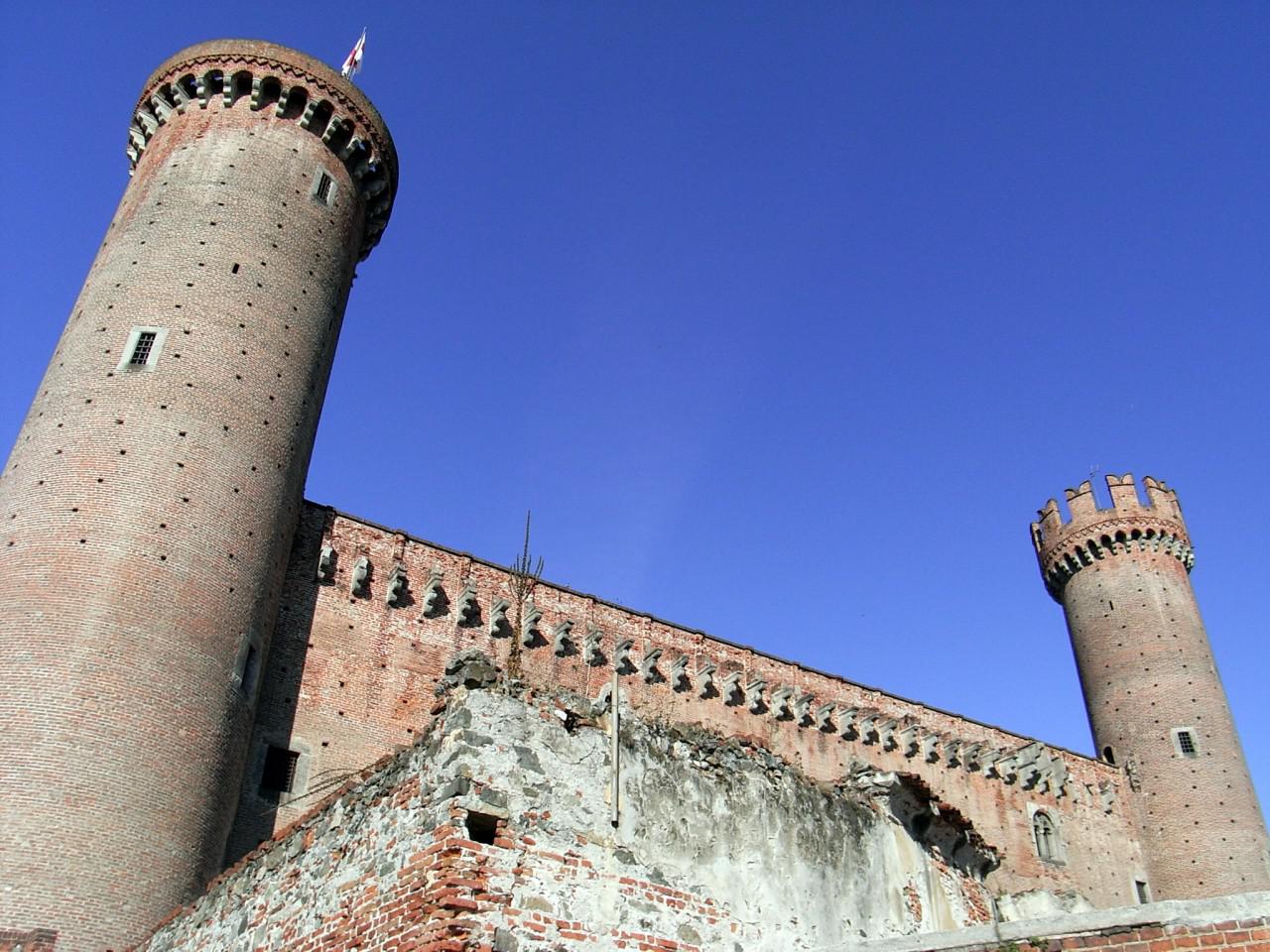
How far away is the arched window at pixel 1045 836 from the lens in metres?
27.5

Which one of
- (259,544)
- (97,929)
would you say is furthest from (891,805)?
(259,544)

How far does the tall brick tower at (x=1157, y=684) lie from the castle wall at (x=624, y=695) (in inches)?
39.2

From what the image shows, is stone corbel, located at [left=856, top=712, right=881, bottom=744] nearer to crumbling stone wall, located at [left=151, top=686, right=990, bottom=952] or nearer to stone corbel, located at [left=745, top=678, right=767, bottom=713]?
stone corbel, located at [left=745, top=678, right=767, bottom=713]

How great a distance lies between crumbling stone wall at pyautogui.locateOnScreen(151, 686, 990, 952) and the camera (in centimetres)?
696

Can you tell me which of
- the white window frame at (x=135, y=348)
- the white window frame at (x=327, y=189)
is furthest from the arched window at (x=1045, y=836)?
the white window frame at (x=135, y=348)

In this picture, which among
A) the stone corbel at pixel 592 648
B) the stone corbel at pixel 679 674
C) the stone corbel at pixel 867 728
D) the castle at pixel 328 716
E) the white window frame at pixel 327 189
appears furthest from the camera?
the stone corbel at pixel 867 728

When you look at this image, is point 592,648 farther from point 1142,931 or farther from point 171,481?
point 1142,931

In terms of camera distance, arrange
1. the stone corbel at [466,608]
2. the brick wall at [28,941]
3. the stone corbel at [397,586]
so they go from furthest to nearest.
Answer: the stone corbel at [466,608]
the stone corbel at [397,586]
the brick wall at [28,941]

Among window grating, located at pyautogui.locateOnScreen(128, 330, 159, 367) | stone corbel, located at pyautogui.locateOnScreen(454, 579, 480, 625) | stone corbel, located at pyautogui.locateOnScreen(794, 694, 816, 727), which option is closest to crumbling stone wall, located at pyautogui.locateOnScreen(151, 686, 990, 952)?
window grating, located at pyautogui.locateOnScreen(128, 330, 159, 367)

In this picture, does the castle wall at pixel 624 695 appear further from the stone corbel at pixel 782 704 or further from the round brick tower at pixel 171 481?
the round brick tower at pixel 171 481

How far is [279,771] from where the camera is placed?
55.0 feet

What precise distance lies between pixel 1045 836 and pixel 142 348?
2324 cm

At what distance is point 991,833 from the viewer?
2659 centimetres

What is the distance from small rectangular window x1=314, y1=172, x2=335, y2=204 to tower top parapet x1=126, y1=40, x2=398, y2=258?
0.70 meters
